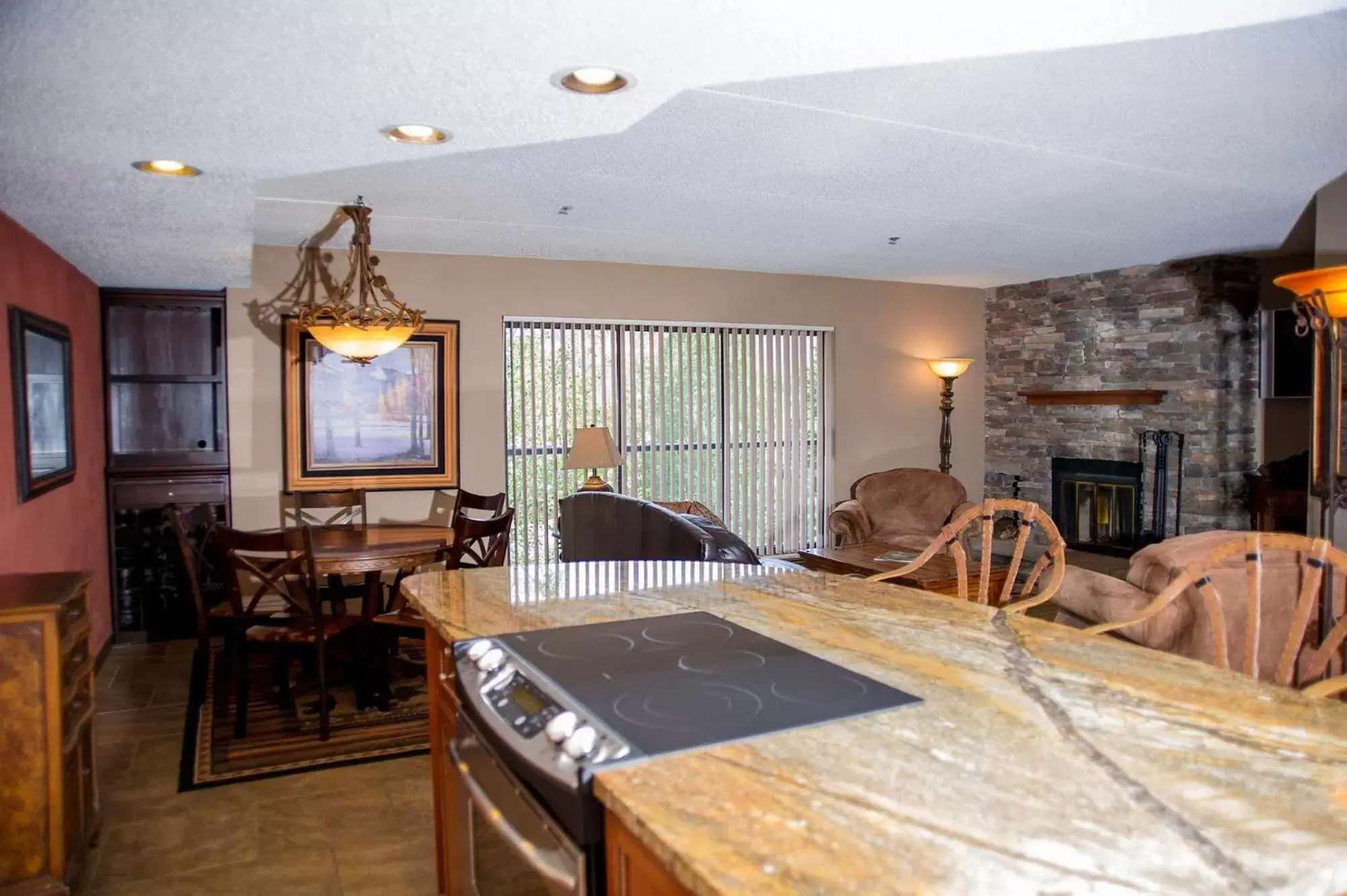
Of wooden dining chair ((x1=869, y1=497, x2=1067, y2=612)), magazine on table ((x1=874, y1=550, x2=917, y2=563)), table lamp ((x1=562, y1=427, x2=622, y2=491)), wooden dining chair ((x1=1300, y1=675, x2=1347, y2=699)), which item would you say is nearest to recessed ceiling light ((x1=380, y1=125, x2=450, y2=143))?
wooden dining chair ((x1=869, y1=497, x2=1067, y2=612))

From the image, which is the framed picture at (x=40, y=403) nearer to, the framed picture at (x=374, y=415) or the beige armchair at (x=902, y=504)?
the framed picture at (x=374, y=415)

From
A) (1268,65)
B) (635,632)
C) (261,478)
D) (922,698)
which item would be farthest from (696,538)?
(261,478)

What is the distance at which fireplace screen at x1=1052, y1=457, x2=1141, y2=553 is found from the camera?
687 cm

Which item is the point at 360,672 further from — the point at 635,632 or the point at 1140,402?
the point at 1140,402

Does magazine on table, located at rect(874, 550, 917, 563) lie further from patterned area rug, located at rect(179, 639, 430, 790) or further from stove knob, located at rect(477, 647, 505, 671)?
stove knob, located at rect(477, 647, 505, 671)

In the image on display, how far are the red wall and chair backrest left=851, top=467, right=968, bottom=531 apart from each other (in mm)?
4792

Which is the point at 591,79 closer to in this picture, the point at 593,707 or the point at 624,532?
the point at 593,707

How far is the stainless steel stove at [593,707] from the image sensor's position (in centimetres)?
123

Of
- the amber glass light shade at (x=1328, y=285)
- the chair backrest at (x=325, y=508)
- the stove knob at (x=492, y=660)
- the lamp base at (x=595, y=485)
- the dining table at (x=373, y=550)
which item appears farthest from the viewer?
the lamp base at (x=595, y=485)

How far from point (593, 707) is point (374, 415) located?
4813 millimetres

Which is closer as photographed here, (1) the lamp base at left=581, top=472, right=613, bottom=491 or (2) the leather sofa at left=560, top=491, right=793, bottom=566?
(2) the leather sofa at left=560, top=491, right=793, bottom=566

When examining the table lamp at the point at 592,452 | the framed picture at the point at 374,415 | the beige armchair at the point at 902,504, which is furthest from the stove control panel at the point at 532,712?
the beige armchair at the point at 902,504

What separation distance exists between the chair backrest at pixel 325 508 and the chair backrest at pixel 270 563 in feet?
4.07

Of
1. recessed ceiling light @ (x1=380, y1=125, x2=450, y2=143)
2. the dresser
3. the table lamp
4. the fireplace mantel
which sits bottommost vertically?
the dresser
